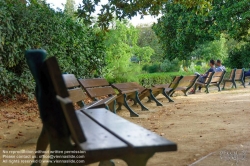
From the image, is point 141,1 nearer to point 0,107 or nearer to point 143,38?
point 0,107

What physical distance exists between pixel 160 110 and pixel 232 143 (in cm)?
444

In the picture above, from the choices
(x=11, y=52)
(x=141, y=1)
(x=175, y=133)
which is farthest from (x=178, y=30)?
(x=175, y=133)

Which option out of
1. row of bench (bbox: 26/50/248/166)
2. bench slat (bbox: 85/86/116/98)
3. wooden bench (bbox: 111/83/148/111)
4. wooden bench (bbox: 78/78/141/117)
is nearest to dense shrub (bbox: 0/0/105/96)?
wooden bench (bbox: 111/83/148/111)

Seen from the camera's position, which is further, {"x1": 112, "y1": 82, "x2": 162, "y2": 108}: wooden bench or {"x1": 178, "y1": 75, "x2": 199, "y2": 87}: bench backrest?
{"x1": 178, "y1": 75, "x2": 199, "y2": 87}: bench backrest

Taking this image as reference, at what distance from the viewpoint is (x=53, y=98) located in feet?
7.04

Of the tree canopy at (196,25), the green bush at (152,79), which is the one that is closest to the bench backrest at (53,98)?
the green bush at (152,79)

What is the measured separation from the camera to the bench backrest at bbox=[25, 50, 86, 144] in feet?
6.26

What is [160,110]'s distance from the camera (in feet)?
30.4

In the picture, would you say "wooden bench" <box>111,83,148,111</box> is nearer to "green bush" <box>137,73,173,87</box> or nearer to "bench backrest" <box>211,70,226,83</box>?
"bench backrest" <box>211,70,226,83</box>

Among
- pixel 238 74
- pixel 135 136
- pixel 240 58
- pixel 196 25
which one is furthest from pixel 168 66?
pixel 135 136

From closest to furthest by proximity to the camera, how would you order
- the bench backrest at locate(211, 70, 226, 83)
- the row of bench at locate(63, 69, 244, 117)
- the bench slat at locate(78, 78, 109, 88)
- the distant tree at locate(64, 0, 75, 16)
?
the row of bench at locate(63, 69, 244, 117) → the bench slat at locate(78, 78, 109, 88) → the distant tree at locate(64, 0, 75, 16) → the bench backrest at locate(211, 70, 226, 83)

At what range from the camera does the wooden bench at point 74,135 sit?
189 cm

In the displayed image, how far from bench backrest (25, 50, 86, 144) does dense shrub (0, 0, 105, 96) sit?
694cm

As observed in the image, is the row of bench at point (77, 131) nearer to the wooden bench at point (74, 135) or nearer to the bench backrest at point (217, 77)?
the wooden bench at point (74, 135)
